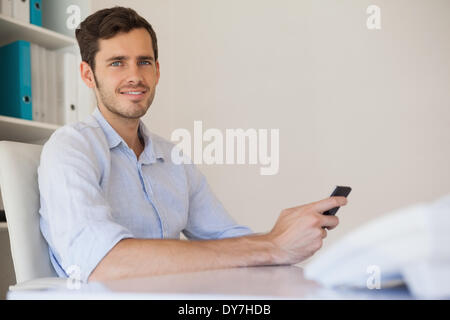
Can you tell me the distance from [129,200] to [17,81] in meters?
0.95

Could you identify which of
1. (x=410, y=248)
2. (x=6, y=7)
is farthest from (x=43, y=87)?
(x=410, y=248)

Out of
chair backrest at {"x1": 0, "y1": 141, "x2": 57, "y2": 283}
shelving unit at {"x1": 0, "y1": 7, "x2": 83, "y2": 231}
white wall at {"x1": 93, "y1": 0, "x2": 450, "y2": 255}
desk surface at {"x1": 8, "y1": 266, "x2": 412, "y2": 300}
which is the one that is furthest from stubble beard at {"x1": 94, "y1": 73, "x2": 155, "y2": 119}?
white wall at {"x1": 93, "y1": 0, "x2": 450, "y2": 255}

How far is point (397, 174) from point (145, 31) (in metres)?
1.86

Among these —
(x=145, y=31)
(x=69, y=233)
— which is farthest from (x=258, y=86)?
(x=69, y=233)

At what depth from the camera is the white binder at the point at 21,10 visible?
1925mm

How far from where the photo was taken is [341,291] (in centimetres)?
48

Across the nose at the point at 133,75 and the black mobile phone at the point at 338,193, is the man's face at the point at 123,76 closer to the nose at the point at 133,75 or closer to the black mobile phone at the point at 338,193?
the nose at the point at 133,75

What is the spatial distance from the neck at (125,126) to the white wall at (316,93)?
1.38 metres

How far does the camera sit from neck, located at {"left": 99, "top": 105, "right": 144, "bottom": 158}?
144 cm

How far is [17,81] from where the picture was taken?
1921 mm

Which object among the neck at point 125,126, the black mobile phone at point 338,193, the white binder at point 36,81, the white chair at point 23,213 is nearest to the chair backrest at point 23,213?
the white chair at point 23,213

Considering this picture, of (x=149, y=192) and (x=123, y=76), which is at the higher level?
(x=123, y=76)

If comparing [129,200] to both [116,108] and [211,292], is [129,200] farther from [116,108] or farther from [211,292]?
[211,292]

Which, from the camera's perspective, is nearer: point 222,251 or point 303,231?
point 222,251
